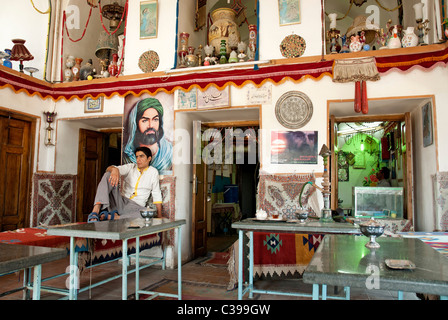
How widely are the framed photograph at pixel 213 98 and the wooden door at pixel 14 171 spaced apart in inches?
124

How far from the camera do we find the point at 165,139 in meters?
5.79

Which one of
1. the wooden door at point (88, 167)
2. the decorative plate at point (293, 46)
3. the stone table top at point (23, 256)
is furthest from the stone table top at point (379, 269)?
the wooden door at point (88, 167)

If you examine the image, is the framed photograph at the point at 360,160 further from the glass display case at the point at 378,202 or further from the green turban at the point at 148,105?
the green turban at the point at 148,105

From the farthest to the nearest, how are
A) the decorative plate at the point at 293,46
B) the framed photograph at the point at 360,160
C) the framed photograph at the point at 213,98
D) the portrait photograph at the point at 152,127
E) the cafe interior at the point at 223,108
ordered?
the framed photograph at the point at 360,160 < the portrait photograph at the point at 152,127 < the framed photograph at the point at 213,98 < the decorative plate at the point at 293,46 < the cafe interior at the point at 223,108

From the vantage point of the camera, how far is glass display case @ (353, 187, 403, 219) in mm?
5672

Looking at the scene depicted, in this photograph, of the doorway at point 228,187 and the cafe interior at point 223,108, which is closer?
the cafe interior at point 223,108

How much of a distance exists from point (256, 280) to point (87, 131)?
4598 millimetres

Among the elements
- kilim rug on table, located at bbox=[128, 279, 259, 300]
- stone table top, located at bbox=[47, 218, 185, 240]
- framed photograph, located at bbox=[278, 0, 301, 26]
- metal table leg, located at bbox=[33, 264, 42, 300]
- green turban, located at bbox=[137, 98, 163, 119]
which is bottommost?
kilim rug on table, located at bbox=[128, 279, 259, 300]

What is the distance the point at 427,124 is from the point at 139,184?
4296mm

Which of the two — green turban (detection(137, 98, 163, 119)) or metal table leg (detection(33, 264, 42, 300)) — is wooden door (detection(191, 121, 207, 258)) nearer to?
green turban (detection(137, 98, 163, 119))

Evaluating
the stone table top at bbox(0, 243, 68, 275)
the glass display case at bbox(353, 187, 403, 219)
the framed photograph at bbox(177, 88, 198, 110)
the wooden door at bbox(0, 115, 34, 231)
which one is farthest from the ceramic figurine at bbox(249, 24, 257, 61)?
the stone table top at bbox(0, 243, 68, 275)

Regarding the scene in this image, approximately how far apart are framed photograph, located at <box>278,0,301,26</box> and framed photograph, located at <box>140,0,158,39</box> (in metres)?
2.18

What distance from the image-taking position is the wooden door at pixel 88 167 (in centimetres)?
691

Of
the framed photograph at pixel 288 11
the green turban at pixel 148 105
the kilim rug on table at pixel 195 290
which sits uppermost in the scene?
the framed photograph at pixel 288 11
